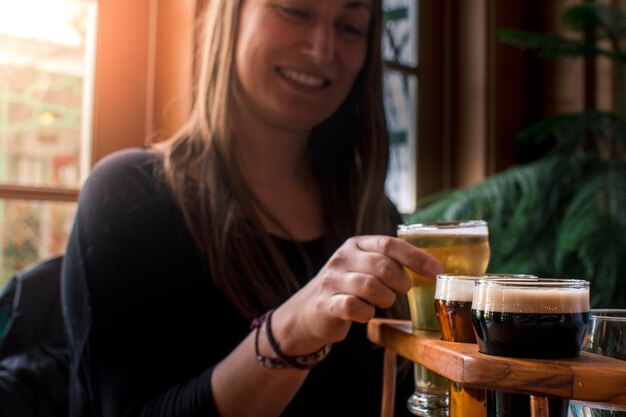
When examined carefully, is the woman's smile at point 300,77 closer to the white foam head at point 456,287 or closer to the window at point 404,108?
the white foam head at point 456,287

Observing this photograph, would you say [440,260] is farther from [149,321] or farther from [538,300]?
[149,321]

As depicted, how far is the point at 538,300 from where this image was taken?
61 cm

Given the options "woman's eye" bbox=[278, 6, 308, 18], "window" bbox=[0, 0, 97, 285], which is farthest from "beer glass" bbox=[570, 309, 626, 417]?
"window" bbox=[0, 0, 97, 285]

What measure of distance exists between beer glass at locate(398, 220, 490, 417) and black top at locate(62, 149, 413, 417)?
0.35m

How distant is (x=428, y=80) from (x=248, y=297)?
163 centimetres

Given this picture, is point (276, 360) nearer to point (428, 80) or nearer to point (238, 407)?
point (238, 407)

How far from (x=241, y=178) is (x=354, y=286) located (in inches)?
23.7

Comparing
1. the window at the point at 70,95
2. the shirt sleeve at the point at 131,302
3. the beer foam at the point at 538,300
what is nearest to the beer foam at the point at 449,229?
the beer foam at the point at 538,300

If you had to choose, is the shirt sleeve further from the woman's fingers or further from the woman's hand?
the woman's fingers

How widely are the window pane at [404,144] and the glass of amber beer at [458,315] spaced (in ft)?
6.10

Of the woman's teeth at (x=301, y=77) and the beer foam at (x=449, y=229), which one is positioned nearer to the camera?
the beer foam at (x=449, y=229)

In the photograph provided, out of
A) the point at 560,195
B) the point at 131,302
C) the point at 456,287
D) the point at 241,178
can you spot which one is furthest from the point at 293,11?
the point at 560,195

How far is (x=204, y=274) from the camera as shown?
1.24 m

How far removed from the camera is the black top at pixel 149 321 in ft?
3.65
